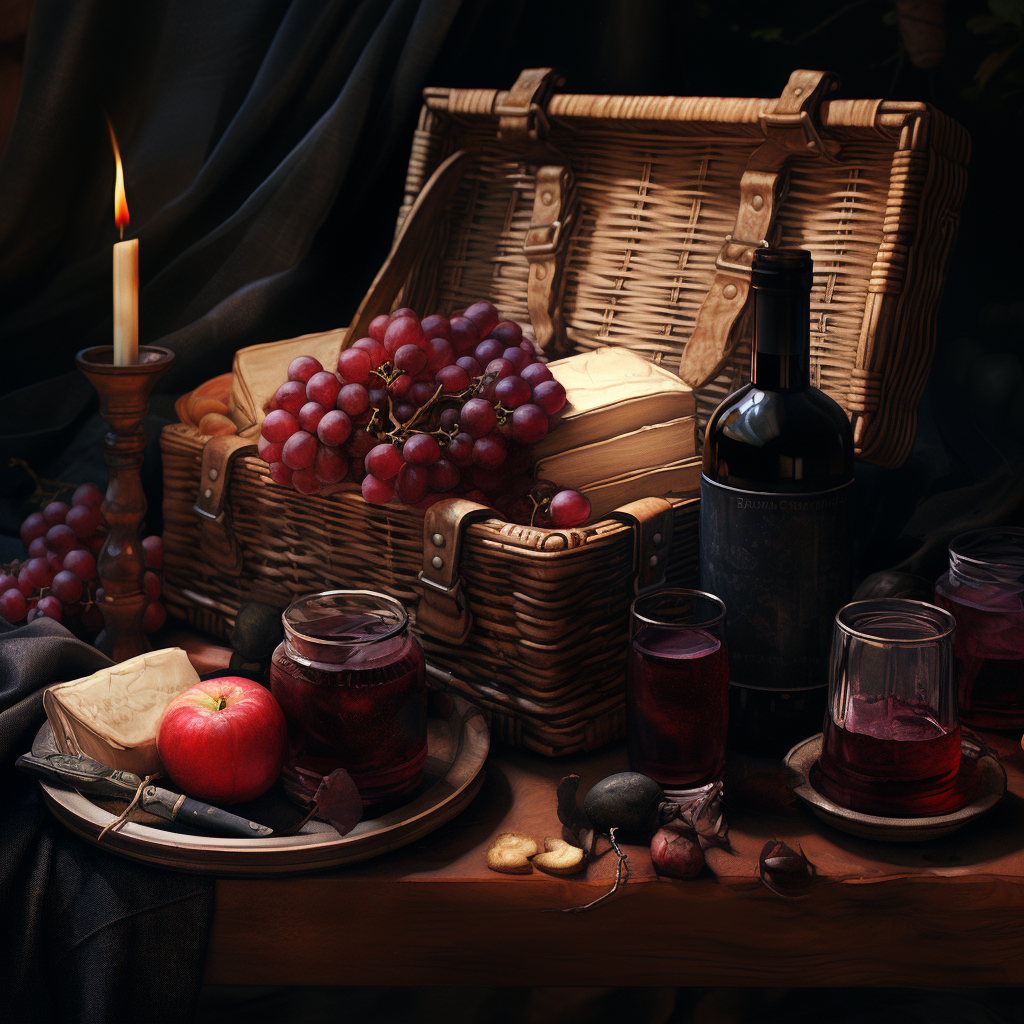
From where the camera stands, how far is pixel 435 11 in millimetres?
1518

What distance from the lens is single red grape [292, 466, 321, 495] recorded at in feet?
3.73

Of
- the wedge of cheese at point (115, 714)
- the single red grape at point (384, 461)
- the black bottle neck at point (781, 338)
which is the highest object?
the black bottle neck at point (781, 338)

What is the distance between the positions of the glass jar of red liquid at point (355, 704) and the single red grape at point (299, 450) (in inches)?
8.6

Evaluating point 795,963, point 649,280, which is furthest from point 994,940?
point 649,280

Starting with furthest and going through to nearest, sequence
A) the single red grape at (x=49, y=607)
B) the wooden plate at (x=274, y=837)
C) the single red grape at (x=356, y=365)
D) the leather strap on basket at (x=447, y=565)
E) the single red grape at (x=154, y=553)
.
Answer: the single red grape at (x=154, y=553)
the single red grape at (x=49, y=607)
the single red grape at (x=356, y=365)
the leather strap on basket at (x=447, y=565)
the wooden plate at (x=274, y=837)

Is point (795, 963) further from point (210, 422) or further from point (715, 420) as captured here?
point (210, 422)

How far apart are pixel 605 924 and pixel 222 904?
0.31 m

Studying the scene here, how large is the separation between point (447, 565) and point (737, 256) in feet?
1.80

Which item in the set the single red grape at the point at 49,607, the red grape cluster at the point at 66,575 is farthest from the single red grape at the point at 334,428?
the single red grape at the point at 49,607

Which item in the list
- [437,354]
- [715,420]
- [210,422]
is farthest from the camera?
[210,422]

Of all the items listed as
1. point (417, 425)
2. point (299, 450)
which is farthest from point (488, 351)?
point (299, 450)

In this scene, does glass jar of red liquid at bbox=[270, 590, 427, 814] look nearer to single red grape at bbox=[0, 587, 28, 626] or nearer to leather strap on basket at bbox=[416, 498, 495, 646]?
leather strap on basket at bbox=[416, 498, 495, 646]

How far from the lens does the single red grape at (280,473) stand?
116 cm

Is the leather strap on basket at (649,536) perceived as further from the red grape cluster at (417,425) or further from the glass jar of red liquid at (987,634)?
the glass jar of red liquid at (987,634)
